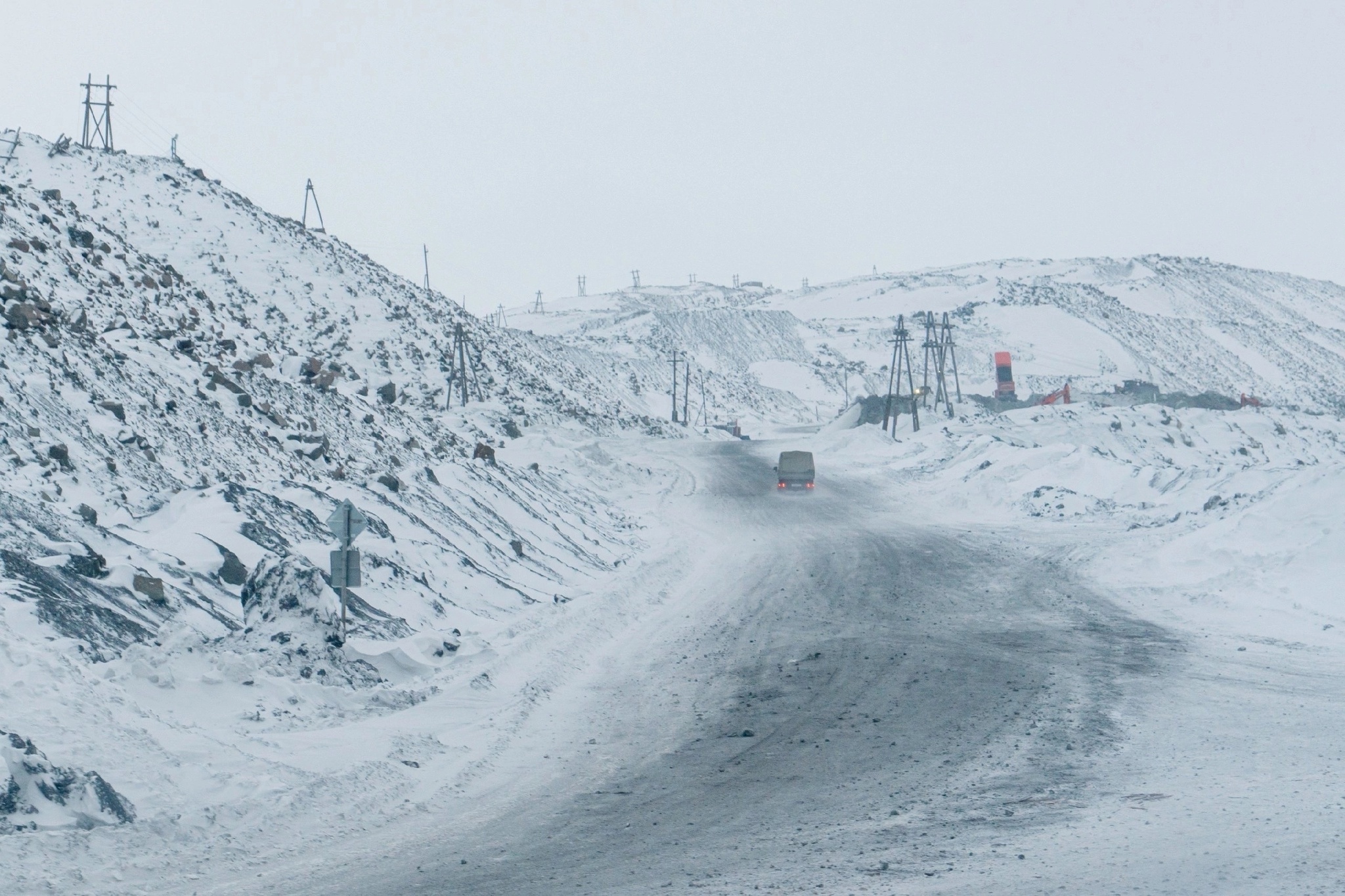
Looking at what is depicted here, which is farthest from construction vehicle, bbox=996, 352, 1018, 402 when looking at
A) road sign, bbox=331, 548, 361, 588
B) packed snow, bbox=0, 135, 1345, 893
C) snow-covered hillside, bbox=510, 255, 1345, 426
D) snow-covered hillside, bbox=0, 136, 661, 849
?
road sign, bbox=331, 548, 361, 588

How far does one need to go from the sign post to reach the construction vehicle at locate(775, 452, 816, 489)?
27300mm

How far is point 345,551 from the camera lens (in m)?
12.5

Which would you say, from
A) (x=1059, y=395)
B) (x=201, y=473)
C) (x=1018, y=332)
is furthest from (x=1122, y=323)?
(x=201, y=473)

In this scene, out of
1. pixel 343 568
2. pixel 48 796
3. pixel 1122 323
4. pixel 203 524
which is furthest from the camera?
Answer: pixel 1122 323

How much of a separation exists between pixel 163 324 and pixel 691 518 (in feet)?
57.6

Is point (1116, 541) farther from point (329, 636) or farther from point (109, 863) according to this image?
point (109, 863)

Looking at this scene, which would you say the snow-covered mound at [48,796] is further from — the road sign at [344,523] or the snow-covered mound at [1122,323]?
the snow-covered mound at [1122,323]

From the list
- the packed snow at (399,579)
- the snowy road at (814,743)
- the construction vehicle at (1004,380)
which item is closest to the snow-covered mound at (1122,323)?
the construction vehicle at (1004,380)

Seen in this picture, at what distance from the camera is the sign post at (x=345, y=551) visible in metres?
12.5

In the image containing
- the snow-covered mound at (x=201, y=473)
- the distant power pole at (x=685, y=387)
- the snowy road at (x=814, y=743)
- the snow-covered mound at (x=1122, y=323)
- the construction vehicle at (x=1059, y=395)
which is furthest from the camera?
the snow-covered mound at (x=1122, y=323)

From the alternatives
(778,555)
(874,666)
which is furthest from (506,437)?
(874,666)

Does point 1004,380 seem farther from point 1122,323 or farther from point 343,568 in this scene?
point 343,568

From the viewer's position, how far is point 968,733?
10.2 metres

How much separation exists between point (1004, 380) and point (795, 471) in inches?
1979
